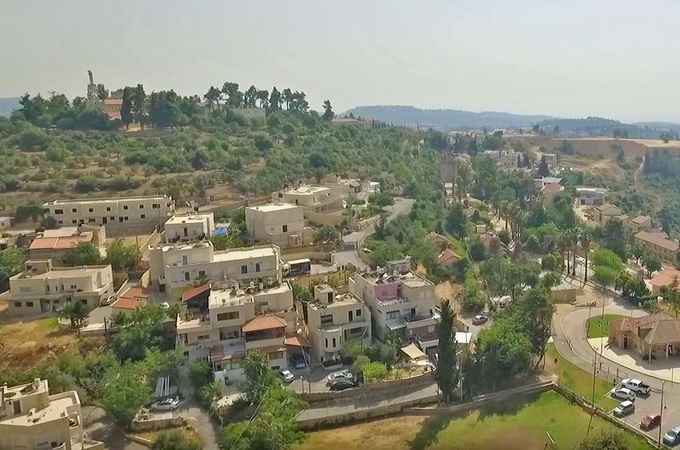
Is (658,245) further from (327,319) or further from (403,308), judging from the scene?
(327,319)

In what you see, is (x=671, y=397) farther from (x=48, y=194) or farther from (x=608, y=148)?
(x=608, y=148)

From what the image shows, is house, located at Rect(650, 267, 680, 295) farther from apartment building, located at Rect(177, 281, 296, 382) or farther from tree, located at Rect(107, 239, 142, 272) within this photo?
tree, located at Rect(107, 239, 142, 272)

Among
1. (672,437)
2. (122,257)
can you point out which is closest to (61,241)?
(122,257)

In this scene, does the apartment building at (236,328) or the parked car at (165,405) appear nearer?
the parked car at (165,405)

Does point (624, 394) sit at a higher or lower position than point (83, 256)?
lower

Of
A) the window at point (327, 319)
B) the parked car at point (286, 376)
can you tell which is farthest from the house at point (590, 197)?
the parked car at point (286, 376)

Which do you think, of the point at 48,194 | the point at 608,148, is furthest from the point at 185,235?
the point at 608,148

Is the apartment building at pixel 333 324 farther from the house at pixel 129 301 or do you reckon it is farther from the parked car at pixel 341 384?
the house at pixel 129 301
